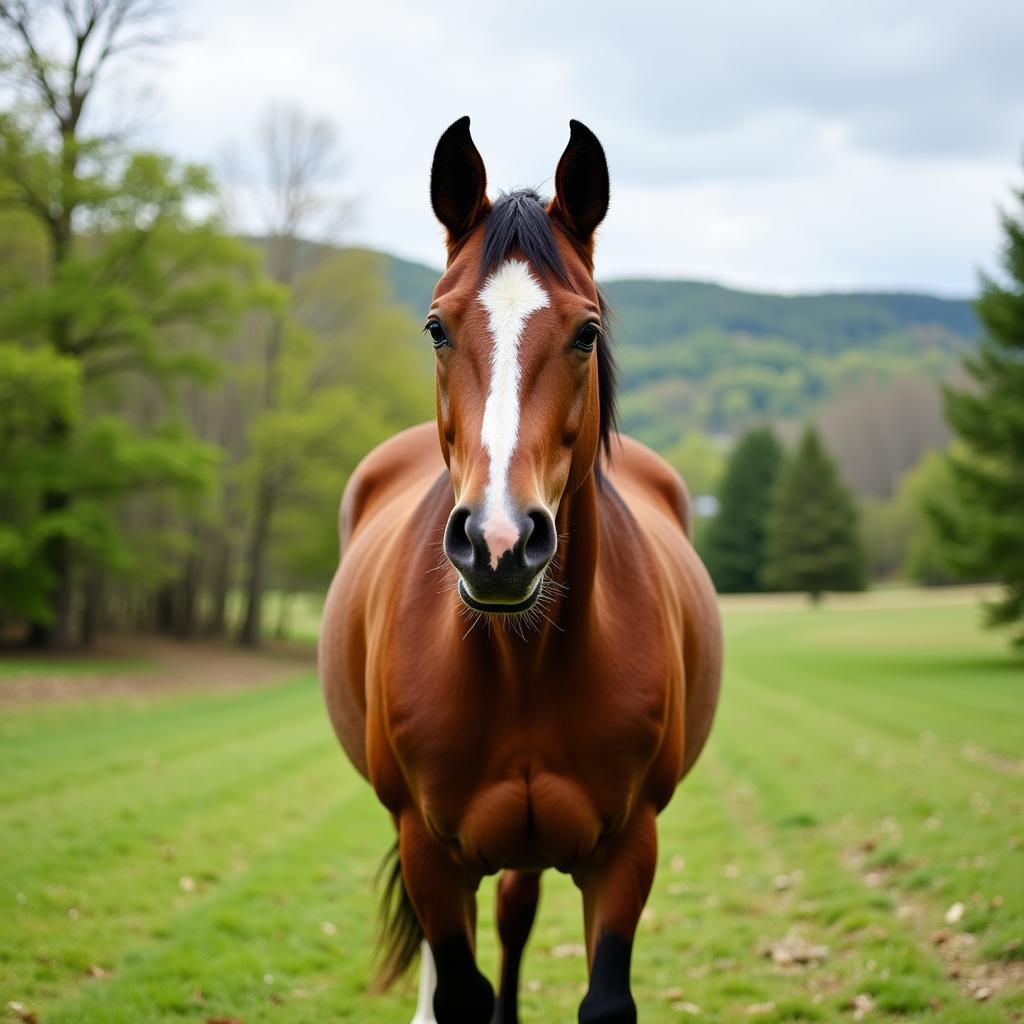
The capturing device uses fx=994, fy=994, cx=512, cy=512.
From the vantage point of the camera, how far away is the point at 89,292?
22.3 metres

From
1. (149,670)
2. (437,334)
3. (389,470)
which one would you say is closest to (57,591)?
(149,670)

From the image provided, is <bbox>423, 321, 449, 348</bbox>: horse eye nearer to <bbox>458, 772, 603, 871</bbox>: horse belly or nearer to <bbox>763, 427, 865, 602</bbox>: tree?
<bbox>458, 772, 603, 871</bbox>: horse belly

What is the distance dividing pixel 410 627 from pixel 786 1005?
2.87 m

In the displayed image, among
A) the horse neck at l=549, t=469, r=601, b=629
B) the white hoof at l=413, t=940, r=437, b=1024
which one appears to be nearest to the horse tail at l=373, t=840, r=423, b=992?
the white hoof at l=413, t=940, r=437, b=1024

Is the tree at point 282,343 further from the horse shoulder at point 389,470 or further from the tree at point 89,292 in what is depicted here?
the horse shoulder at point 389,470

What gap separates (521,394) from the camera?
2436 millimetres

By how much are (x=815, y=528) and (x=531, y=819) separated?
58.0 m

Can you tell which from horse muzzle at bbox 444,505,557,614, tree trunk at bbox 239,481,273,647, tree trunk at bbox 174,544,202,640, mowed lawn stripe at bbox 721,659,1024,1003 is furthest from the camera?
tree trunk at bbox 174,544,202,640

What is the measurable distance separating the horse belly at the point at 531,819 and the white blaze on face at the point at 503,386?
40.8 inches

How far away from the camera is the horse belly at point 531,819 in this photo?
2.90 metres

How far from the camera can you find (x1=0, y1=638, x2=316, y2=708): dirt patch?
688 inches

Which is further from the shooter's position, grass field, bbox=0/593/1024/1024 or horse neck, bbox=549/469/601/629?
grass field, bbox=0/593/1024/1024

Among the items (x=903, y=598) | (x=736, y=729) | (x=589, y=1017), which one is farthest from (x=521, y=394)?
(x=903, y=598)

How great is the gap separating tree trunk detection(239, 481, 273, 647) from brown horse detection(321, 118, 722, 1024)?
94.8ft
